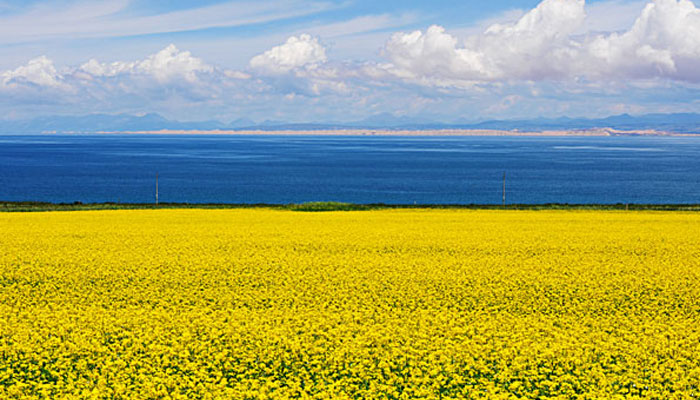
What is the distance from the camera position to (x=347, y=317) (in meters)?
15.4

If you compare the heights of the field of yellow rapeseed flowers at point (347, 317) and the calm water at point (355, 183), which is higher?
the field of yellow rapeseed flowers at point (347, 317)

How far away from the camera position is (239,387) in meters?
11.2

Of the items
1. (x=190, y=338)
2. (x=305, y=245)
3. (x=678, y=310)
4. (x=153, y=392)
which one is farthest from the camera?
(x=305, y=245)

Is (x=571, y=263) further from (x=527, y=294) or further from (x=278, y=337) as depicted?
(x=278, y=337)

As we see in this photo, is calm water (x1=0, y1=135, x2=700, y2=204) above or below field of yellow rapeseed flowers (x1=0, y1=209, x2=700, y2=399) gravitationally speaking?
below

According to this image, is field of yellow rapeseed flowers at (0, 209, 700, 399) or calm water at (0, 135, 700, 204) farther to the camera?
calm water at (0, 135, 700, 204)

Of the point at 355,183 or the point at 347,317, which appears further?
the point at 355,183

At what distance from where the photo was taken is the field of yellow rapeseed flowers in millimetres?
11555

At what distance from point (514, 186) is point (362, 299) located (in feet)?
343

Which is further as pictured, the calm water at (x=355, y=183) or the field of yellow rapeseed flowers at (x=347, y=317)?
the calm water at (x=355, y=183)

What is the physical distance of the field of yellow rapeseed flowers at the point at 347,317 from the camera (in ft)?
37.9

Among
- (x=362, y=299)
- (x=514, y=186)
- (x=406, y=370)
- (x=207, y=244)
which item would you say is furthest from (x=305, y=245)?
(x=514, y=186)

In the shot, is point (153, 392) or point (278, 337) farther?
point (278, 337)

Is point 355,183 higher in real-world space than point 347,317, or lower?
lower
